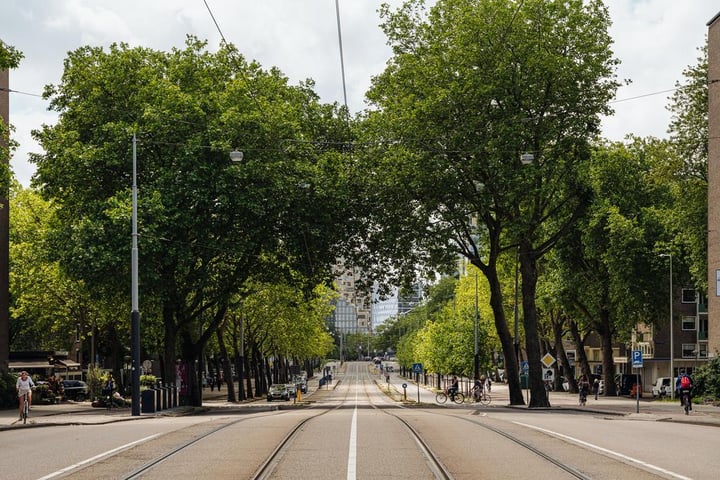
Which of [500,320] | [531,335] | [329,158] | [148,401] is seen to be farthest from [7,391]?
[531,335]

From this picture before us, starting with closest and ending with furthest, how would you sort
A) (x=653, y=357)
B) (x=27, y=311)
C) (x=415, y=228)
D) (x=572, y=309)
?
1. (x=415, y=228)
2. (x=27, y=311)
3. (x=572, y=309)
4. (x=653, y=357)

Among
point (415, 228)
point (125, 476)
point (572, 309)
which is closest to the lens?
point (125, 476)

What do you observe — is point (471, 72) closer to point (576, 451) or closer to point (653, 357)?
point (576, 451)

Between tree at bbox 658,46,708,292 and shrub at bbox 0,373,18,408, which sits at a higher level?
tree at bbox 658,46,708,292

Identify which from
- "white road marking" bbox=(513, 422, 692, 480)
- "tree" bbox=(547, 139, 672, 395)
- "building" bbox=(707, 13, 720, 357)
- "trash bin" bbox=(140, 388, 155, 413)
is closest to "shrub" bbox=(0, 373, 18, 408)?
"trash bin" bbox=(140, 388, 155, 413)

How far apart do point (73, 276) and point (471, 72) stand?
17735 millimetres

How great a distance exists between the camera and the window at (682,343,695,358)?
8262cm

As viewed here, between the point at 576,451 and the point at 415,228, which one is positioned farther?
the point at 415,228

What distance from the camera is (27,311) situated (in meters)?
58.0

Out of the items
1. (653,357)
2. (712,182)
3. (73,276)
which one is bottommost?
(653,357)

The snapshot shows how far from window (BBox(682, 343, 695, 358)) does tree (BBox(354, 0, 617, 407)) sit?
45.0 metres

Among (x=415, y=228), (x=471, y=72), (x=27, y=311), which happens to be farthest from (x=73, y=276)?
(x=27, y=311)

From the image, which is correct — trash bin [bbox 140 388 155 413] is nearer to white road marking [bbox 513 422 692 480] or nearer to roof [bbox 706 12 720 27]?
white road marking [bbox 513 422 692 480]

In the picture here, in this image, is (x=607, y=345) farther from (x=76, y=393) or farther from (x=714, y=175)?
(x=76, y=393)
